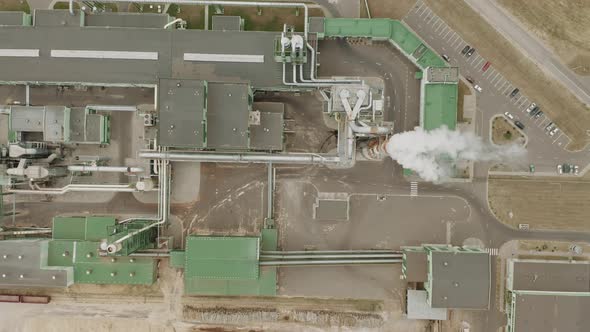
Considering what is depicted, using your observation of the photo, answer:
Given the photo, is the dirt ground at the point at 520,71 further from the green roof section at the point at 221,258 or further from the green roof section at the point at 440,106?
the green roof section at the point at 221,258

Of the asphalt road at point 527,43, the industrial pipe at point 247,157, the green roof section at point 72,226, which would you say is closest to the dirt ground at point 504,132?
the asphalt road at point 527,43

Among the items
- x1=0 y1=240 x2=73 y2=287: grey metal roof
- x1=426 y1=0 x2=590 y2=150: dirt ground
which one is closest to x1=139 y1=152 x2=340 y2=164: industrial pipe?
x1=0 y1=240 x2=73 y2=287: grey metal roof

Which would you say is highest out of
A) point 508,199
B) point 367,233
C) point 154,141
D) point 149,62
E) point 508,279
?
point 149,62

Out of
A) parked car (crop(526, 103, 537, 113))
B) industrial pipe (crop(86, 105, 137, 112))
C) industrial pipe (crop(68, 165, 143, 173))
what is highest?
parked car (crop(526, 103, 537, 113))

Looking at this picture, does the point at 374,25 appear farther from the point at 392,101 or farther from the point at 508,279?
the point at 508,279

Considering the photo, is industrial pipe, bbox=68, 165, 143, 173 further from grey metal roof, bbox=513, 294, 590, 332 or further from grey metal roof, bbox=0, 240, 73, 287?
grey metal roof, bbox=513, 294, 590, 332

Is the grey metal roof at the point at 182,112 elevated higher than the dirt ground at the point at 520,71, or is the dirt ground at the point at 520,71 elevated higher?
the dirt ground at the point at 520,71

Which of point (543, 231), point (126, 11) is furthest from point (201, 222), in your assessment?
point (543, 231)
